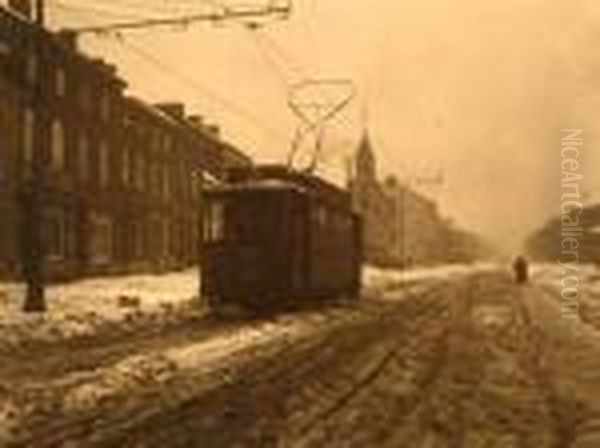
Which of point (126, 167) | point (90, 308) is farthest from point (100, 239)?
point (90, 308)

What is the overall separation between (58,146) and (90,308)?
63.1 feet

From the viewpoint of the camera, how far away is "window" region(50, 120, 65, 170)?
49.4 meters

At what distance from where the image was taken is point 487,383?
16.2 metres

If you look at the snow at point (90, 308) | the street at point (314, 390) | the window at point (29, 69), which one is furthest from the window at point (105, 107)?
the street at point (314, 390)

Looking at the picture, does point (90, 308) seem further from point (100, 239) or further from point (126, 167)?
point (126, 167)

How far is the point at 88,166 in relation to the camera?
5409cm

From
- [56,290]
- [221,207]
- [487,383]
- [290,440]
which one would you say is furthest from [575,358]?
[56,290]

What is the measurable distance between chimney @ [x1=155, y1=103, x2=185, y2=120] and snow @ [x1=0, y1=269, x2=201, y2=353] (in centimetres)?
2584

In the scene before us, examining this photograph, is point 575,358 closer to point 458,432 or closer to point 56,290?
point 458,432

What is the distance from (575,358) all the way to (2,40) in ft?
97.1

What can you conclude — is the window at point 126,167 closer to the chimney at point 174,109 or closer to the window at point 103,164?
the window at point 103,164

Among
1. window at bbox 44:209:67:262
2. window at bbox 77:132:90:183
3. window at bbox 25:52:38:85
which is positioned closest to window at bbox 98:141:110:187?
window at bbox 77:132:90:183

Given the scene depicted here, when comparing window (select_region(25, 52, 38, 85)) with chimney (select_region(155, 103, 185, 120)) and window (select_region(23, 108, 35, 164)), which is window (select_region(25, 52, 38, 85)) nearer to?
window (select_region(23, 108, 35, 164))

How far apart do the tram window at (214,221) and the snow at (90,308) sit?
6.79 ft
